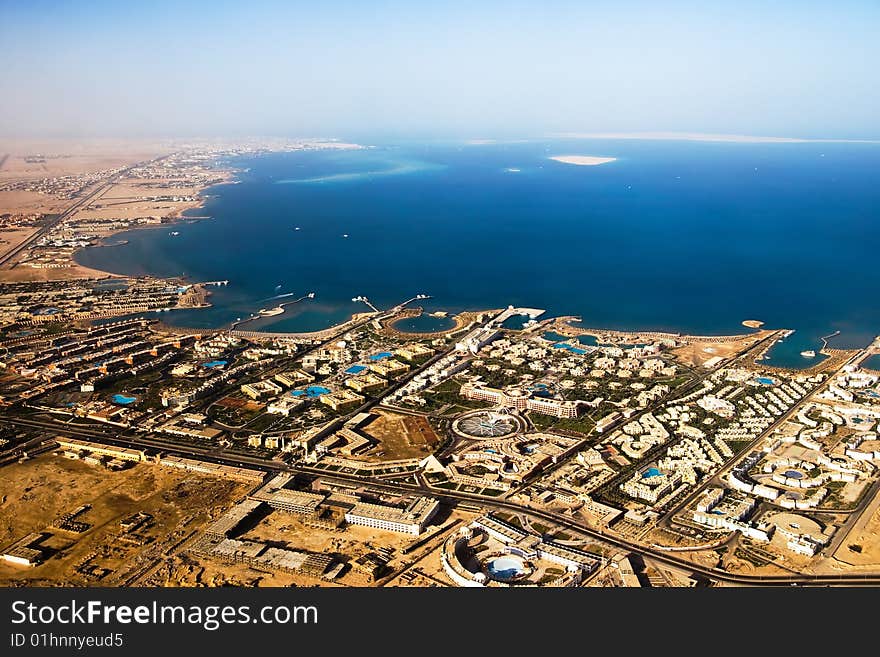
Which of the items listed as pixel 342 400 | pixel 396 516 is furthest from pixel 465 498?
pixel 342 400

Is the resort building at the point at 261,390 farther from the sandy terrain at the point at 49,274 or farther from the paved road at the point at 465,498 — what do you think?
the sandy terrain at the point at 49,274

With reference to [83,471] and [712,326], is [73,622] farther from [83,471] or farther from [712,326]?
[712,326]

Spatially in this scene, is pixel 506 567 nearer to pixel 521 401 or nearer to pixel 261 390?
pixel 521 401

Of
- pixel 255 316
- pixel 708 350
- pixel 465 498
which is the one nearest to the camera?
pixel 465 498

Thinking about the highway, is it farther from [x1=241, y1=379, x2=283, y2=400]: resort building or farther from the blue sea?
[x1=241, y1=379, x2=283, y2=400]: resort building

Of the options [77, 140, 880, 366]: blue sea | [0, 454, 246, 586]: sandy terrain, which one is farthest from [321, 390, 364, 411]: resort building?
[77, 140, 880, 366]: blue sea
